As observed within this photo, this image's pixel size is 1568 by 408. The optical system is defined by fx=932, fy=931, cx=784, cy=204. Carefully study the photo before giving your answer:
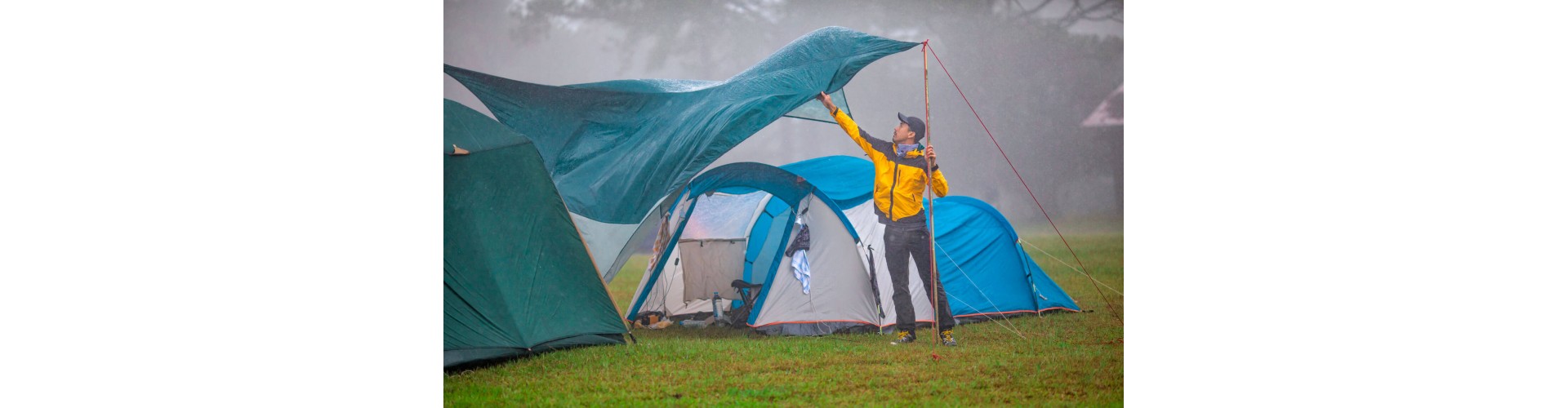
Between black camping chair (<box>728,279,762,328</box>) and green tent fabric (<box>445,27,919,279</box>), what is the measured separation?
75cm

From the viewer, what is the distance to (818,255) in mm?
4160

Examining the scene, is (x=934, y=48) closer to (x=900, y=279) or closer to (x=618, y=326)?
(x=900, y=279)

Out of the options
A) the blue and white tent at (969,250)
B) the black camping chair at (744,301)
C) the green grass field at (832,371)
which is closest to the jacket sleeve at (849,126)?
the blue and white tent at (969,250)

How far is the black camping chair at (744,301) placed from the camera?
4414mm

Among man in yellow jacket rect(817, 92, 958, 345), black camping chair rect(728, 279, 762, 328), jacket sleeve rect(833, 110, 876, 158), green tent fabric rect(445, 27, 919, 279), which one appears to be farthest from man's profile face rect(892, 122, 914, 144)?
black camping chair rect(728, 279, 762, 328)

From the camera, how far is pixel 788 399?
299 centimetres

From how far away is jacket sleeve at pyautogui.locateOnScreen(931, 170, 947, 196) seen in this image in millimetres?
3773

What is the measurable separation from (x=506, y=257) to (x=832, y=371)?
1252 millimetres

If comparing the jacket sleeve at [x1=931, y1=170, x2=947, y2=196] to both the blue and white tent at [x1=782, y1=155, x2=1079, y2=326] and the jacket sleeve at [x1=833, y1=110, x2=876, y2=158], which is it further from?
the blue and white tent at [x1=782, y1=155, x2=1079, y2=326]

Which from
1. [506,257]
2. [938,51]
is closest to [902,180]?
[938,51]

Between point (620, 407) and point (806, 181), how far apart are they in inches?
62.7

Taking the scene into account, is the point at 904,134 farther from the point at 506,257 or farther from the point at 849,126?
the point at 506,257

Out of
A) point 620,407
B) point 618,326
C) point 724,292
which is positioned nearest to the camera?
point 620,407

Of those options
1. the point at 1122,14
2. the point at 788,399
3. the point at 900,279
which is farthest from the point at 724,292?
the point at 1122,14
